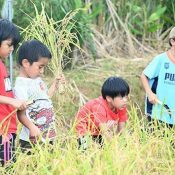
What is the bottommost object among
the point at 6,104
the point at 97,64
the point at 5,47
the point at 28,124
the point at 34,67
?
the point at 97,64

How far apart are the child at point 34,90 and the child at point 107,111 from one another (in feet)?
0.66

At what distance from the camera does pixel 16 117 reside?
4.09 m

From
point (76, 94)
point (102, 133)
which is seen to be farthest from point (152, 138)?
point (76, 94)

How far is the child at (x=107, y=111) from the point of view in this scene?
4.26 m

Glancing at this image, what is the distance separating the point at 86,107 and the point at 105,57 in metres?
3.19

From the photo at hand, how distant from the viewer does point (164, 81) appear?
4.75 metres

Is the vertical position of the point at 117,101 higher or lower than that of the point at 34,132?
higher

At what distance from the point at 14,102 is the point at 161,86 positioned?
4.60 ft

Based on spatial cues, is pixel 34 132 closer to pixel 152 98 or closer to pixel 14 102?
pixel 14 102

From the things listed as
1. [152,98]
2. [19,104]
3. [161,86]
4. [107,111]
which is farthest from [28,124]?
[161,86]

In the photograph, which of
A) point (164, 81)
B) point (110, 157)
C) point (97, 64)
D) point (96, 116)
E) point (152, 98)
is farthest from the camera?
point (97, 64)

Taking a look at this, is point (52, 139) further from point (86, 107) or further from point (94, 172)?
point (94, 172)

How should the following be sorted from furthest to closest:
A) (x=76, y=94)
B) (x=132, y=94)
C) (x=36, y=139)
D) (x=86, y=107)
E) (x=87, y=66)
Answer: (x=87, y=66)
(x=132, y=94)
(x=76, y=94)
(x=86, y=107)
(x=36, y=139)

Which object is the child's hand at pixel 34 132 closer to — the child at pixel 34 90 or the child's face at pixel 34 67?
the child at pixel 34 90
